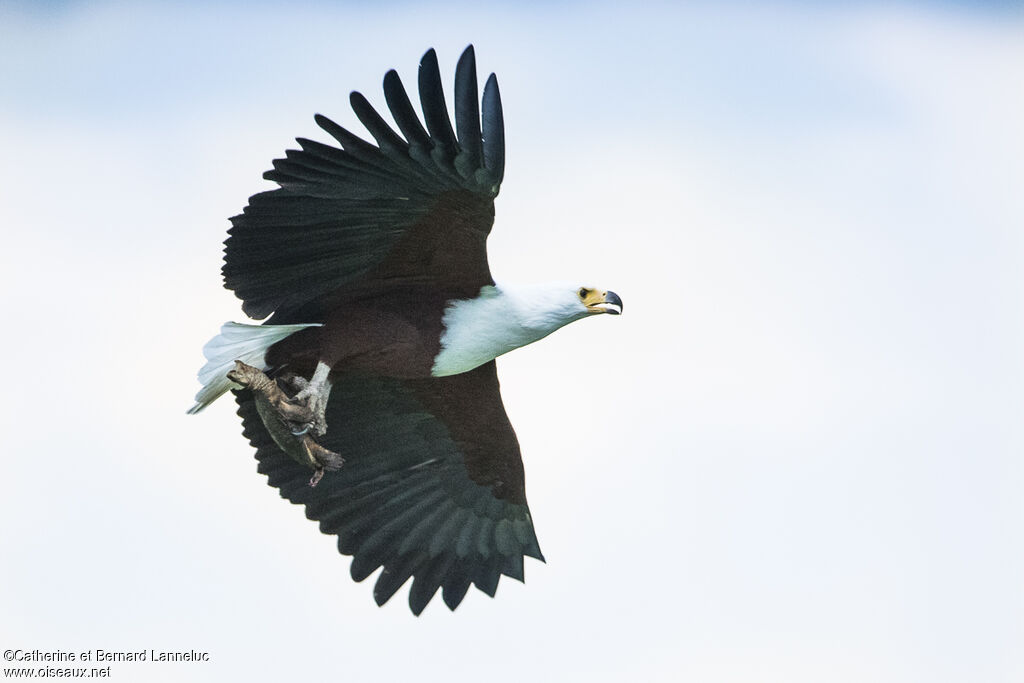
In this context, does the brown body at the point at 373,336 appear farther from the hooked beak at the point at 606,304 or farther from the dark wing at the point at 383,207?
the hooked beak at the point at 606,304

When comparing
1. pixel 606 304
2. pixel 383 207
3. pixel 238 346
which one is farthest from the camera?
pixel 606 304

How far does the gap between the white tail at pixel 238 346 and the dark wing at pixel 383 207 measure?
0.13 metres

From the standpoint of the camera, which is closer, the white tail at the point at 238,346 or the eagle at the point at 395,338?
the eagle at the point at 395,338

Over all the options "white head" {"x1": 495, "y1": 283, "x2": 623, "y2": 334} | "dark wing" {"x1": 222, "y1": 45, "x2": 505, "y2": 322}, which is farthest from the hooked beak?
"dark wing" {"x1": 222, "y1": 45, "x2": 505, "y2": 322}

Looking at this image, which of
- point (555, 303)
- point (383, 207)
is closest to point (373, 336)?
point (383, 207)

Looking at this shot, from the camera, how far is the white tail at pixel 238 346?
34.4 ft

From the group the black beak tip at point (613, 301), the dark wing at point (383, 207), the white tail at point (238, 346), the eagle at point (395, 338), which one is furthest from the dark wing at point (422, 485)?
the dark wing at point (383, 207)

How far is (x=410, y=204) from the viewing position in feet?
33.1

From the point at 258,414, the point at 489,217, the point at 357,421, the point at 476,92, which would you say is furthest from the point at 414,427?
the point at 476,92

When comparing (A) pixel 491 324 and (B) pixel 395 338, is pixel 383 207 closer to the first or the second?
(B) pixel 395 338

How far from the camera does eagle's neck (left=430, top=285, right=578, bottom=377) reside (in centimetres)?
1067

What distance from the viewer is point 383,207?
1011 cm

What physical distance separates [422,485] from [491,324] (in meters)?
1.81

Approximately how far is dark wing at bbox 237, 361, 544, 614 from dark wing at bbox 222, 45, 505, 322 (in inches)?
45.9
